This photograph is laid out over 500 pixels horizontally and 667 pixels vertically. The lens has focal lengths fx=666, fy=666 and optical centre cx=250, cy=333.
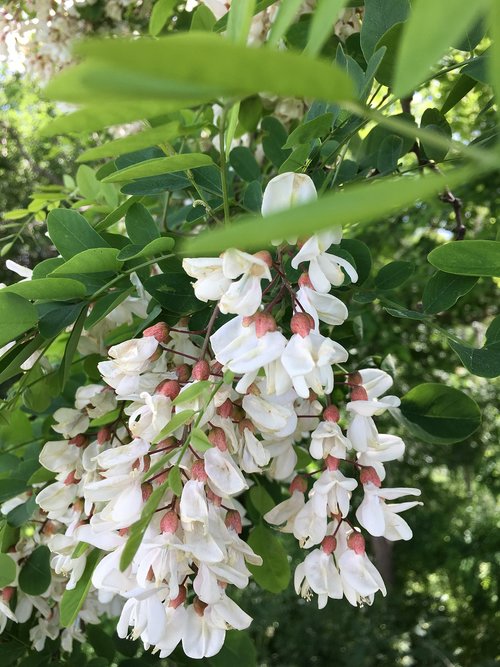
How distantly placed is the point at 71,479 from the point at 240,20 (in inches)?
15.5

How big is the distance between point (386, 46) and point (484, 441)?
2378 millimetres

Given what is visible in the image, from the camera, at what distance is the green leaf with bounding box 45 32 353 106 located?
0.40ft

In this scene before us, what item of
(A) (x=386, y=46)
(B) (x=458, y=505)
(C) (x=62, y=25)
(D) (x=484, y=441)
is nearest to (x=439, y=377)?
(D) (x=484, y=441)

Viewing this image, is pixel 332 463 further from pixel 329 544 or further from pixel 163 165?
pixel 163 165

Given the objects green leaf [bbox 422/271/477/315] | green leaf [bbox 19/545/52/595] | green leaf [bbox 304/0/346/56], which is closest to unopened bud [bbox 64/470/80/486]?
green leaf [bbox 19/545/52/595]

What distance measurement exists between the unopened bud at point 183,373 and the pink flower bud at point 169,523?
0.08 m

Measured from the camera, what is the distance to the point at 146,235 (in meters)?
0.49

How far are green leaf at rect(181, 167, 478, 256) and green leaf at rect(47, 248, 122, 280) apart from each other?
0.31 metres

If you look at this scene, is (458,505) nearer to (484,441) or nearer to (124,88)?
(484,441)

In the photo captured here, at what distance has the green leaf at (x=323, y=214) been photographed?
13 cm

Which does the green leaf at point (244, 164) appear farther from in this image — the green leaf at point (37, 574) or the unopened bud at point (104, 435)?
the green leaf at point (37, 574)

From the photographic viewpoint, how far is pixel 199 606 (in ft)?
1.40

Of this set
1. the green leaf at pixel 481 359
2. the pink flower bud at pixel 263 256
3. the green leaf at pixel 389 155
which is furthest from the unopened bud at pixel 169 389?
the green leaf at pixel 389 155

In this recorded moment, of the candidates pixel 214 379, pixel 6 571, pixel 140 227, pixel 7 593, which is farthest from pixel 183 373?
pixel 7 593
